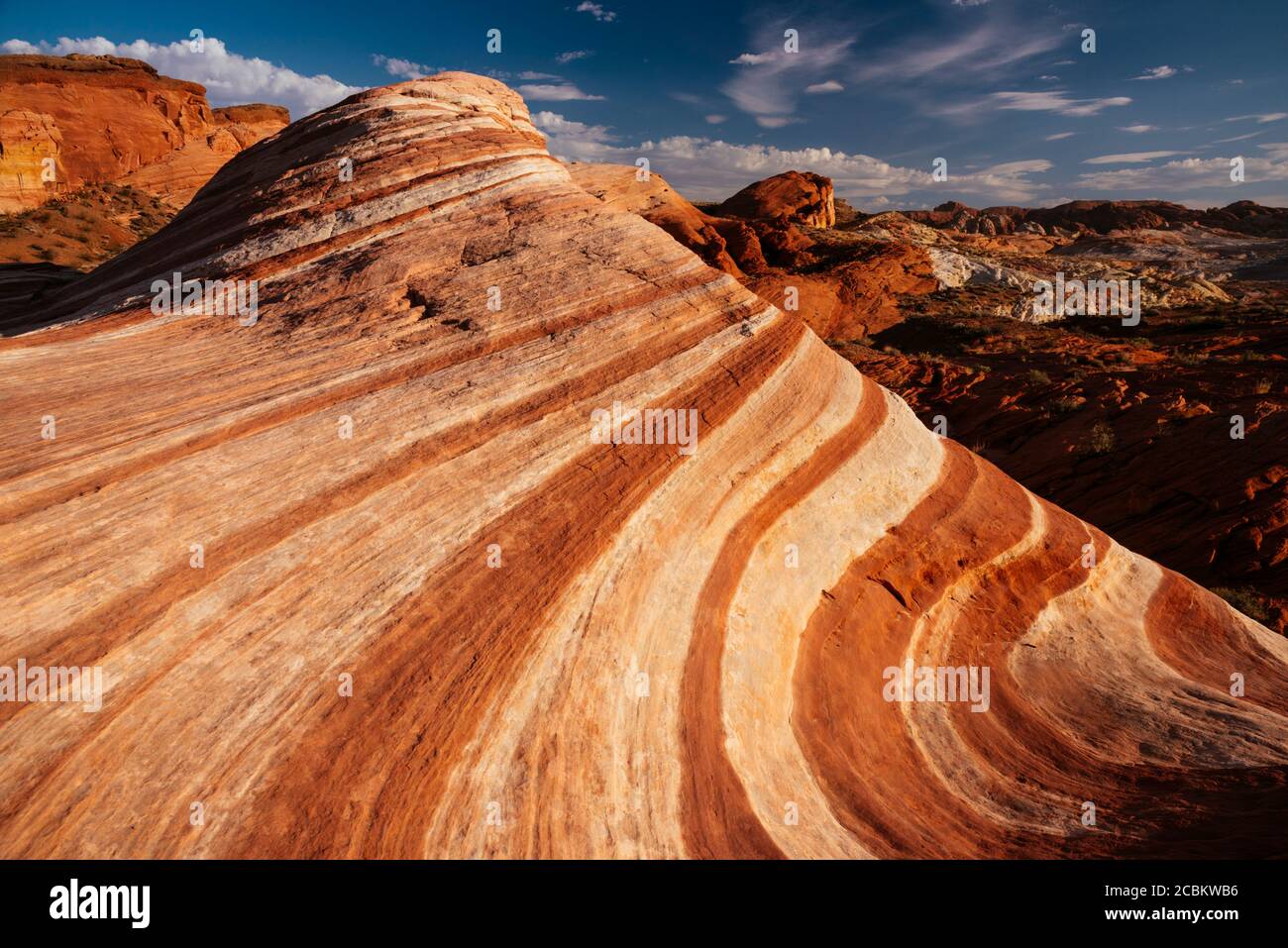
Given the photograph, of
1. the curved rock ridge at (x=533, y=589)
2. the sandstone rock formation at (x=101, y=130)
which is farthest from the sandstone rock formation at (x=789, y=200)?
the curved rock ridge at (x=533, y=589)

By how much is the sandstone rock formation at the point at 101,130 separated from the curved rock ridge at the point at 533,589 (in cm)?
4342

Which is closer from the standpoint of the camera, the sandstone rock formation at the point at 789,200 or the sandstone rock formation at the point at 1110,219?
the sandstone rock formation at the point at 789,200

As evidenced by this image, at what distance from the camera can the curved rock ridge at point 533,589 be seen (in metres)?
3.41

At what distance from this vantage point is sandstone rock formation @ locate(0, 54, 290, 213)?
37594 millimetres

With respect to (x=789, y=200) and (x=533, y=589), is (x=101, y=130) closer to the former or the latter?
(x=789, y=200)

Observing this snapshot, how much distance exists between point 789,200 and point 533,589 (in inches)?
2331

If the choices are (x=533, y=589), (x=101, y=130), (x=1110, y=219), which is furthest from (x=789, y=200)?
(x=1110, y=219)

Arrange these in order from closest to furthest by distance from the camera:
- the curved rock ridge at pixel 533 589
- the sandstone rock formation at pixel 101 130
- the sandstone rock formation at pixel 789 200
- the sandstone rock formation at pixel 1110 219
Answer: the curved rock ridge at pixel 533 589 < the sandstone rock formation at pixel 101 130 < the sandstone rock formation at pixel 789 200 < the sandstone rock formation at pixel 1110 219

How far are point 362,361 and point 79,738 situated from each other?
3376mm

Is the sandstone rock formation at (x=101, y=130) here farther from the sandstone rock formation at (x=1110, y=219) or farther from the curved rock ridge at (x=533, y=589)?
the sandstone rock formation at (x=1110, y=219)

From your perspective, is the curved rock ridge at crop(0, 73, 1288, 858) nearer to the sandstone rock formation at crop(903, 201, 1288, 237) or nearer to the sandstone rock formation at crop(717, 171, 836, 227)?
the sandstone rock formation at crop(717, 171, 836, 227)

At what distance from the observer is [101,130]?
144 feet
